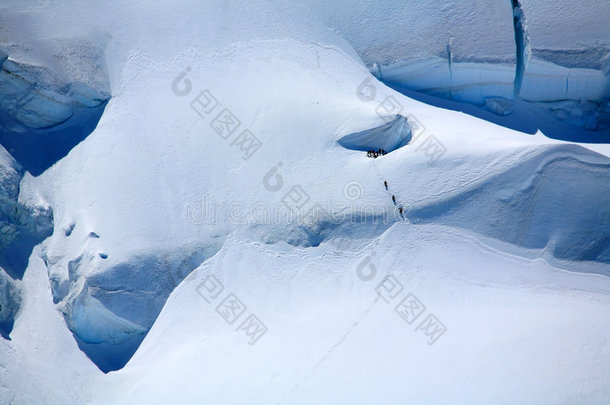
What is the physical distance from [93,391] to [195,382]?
283 cm

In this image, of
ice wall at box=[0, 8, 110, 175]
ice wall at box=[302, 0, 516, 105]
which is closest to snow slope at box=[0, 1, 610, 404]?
ice wall at box=[0, 8, 110, 175]

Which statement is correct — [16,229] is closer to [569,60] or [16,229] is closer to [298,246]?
[298,246]

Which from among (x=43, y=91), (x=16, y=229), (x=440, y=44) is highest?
(x=43, y=91)

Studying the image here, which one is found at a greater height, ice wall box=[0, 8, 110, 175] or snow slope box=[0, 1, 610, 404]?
ice wall box=[0, 8, 110, 175]

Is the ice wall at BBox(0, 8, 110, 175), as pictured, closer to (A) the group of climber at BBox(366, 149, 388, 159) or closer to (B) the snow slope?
(B) the snow slope

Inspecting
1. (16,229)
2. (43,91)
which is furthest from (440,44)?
(16,229)

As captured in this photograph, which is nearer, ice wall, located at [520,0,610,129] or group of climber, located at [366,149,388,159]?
group of climber, located at [366,149,388,159]

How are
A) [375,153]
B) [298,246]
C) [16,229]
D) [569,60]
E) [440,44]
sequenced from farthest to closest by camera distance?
[440,44], [569,60], [16,229], [375,153], [298,246]

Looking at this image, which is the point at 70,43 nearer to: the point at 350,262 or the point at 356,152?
the point at 356,152

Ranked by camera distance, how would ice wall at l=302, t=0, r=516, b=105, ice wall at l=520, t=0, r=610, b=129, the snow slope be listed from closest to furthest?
the snow slope, ice wall at l=520, t=0, r=610, b=129, ice wall at l=302, t=0, r=516, b=105

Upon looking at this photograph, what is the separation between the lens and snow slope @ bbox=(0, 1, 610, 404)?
13977 mm

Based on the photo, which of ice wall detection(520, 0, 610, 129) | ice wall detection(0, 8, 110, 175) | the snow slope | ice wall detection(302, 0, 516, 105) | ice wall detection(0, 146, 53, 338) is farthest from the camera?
ice wall detection(0, 8, 110, 175)

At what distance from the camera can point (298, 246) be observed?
16.0 m

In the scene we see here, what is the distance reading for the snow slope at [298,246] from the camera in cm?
1398
